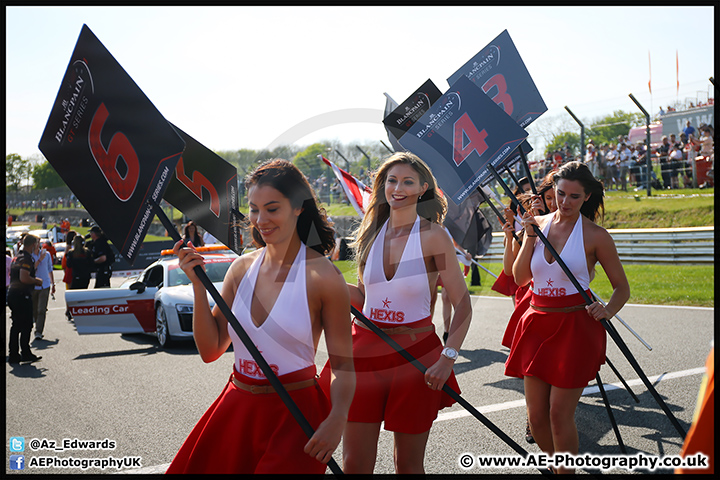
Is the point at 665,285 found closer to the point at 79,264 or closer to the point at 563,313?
the point at 563,313

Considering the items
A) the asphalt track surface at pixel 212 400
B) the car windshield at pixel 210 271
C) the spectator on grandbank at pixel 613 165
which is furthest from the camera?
the spectator on grandbank at pixel 613 165

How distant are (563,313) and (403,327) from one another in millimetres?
1401

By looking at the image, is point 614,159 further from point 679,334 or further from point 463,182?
point 463,182

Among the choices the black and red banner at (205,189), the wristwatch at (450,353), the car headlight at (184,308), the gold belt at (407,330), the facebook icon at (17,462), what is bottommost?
the facebook icon at (17,462)

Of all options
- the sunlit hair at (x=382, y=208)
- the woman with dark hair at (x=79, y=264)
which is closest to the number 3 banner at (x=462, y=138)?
the sunlit hair at (x=382, y=208)

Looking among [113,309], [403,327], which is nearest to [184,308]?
[113,309]

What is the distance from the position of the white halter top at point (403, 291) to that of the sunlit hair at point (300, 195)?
0.70m

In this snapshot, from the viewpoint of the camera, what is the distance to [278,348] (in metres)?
2.57

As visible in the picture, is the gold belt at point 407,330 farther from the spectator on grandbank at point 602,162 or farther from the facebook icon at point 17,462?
the spectator on grandbank at point 602,162

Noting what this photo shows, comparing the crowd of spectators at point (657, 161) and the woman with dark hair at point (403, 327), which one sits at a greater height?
the crowd of spectators at point (657, 161)

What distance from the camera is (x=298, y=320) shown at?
Answer: 2.53 meters

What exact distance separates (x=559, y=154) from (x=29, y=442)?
2249cm

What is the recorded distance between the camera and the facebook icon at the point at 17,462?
479cm

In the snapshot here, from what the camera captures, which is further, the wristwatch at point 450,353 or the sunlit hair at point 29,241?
the sunlit hair at point 29,241
